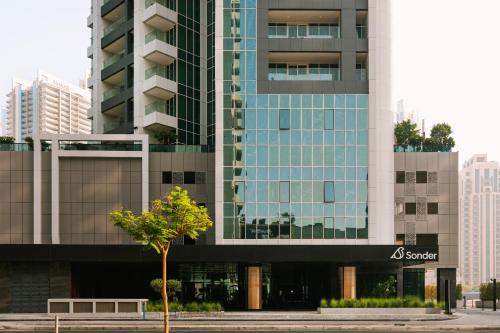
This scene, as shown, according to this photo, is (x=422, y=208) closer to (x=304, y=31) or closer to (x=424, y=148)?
(x=424, y=148)

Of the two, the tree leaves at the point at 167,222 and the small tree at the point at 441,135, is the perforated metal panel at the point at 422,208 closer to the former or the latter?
the small tree at the point at 441,135

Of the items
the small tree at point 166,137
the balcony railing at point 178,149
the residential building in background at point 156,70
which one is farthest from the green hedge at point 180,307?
the residential building in background at point 156,70

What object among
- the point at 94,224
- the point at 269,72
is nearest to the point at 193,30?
the point at 269,72

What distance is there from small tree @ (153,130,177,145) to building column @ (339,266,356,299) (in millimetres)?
21866

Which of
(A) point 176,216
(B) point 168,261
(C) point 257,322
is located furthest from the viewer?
(B) point 168,261

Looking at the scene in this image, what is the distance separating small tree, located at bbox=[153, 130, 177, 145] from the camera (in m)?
69.8

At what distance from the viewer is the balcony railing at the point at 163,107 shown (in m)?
72.6

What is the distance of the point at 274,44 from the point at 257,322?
27851 millimetres

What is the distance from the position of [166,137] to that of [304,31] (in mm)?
17554

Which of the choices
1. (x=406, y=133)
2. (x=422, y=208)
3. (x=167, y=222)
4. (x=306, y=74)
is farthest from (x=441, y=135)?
(x=167, y=222)

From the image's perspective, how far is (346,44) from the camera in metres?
63.8

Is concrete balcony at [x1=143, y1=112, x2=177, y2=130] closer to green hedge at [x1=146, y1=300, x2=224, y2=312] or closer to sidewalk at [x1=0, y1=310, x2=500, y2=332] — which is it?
green hedge at [x1=146, y1=300, x2=224, y2=312]

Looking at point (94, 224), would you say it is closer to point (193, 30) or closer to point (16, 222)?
point (16, 222)

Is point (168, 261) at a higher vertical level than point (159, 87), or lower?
lower
